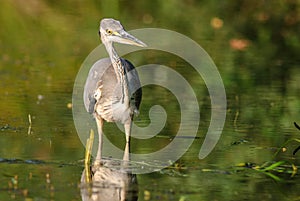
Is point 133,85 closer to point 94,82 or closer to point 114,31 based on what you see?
point 94,82

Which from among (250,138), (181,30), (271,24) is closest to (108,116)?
(250,138)

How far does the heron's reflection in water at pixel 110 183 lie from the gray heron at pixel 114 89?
0.90 meters

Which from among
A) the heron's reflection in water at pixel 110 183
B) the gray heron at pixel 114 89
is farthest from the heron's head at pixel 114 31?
the heron's reflection in water at pixel 110 183

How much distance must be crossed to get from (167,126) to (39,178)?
2.79 m

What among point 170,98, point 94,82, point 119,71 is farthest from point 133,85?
point 170,98

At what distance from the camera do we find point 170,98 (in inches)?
446

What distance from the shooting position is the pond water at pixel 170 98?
7.21m

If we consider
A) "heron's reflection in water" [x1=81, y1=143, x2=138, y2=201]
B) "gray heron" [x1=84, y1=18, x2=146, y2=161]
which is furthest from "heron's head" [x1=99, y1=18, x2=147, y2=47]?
"heron's reflection in water" [x1=81, y1=143, x2=138, y2=201]

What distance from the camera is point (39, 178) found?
7.16 meters

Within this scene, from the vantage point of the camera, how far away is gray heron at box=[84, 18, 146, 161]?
8.93 metres

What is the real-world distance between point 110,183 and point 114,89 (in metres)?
2.00

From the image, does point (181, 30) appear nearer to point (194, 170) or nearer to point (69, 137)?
point (69, 137)

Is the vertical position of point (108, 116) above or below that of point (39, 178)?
above

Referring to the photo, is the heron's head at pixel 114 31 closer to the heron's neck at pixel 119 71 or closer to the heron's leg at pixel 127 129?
the heron's neck at pixel 119 71
